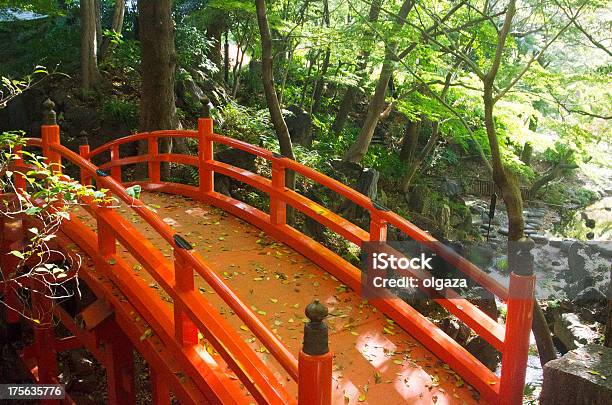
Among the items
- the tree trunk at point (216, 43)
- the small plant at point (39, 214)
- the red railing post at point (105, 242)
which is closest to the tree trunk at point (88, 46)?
the tree trunk at point (216, 43)

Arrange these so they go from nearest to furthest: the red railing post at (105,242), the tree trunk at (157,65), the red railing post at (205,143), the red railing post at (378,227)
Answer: the red railing post at (378,227) → the red railing post at (105,242) → the red railing post at (205,143) → the tree trunk at (157,65)

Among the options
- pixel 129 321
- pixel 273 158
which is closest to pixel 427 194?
pixel 273 158

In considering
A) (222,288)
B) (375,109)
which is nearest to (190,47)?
(375,109)

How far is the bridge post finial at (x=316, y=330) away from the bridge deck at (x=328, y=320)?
127 centimetres

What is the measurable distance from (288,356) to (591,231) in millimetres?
20971

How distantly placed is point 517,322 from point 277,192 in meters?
3.39

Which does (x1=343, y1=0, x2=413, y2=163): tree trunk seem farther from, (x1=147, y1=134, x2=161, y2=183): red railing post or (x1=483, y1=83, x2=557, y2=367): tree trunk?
(x1=147, y1=134, x2=161, y2=183): red railing post

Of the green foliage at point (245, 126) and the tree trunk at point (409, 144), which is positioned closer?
the green foliage at point (245, 126)

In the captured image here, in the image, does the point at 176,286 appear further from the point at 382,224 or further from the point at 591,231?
the point at 591,231

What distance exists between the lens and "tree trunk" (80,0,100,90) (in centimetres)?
1325

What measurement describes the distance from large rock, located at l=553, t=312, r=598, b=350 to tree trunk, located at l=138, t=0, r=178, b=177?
350 inches

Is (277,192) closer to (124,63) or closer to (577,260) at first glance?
(124,63)

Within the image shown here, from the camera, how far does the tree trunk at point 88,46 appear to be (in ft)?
43.5

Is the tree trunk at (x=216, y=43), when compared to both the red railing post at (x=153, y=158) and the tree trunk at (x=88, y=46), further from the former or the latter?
the red railing post at (x=153, y=158)
